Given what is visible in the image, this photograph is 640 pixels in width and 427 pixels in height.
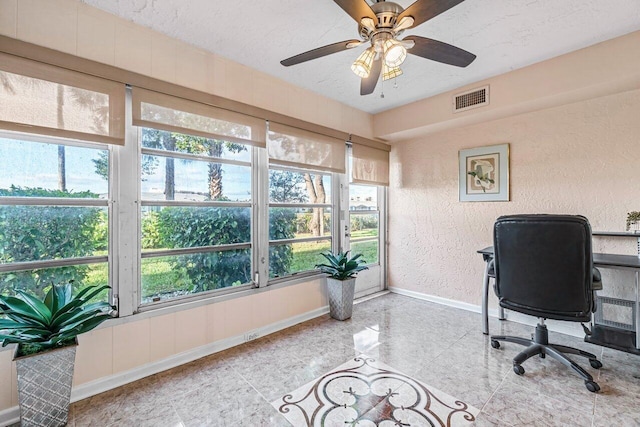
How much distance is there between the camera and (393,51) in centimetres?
157

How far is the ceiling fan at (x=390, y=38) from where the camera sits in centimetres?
138

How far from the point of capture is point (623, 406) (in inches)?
67.0

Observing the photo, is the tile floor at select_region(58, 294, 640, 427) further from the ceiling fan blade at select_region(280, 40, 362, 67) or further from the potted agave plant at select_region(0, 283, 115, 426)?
the ceiling fan blade at select_region(280, 40, 362, 67)

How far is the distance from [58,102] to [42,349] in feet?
4.69

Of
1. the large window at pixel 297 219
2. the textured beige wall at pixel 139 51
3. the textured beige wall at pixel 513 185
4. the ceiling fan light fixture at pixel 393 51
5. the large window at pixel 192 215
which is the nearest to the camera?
the ceiling fan light fixture at pixel 393 51

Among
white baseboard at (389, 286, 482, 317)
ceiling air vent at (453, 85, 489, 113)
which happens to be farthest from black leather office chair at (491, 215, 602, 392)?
ceiling air vent at (453, 85, 489, 113)

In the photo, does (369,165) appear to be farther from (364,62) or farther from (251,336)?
(251,336)

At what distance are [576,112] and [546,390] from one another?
2461 mm

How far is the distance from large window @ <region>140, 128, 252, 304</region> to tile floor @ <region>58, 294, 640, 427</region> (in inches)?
25.7

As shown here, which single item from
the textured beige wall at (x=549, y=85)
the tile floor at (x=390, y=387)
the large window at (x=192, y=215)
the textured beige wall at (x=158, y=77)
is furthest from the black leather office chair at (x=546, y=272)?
the large window at (x=192, y=215)

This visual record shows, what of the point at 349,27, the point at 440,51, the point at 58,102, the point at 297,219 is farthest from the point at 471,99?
the point at 58,102

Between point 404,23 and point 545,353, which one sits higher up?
point 404,23

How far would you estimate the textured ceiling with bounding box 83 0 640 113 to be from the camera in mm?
1837

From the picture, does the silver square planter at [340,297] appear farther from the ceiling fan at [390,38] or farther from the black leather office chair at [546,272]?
the ceiling fan at [390,38]
